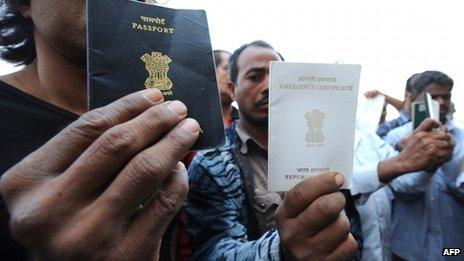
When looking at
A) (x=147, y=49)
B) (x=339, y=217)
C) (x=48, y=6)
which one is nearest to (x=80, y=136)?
(x=147, y=49)

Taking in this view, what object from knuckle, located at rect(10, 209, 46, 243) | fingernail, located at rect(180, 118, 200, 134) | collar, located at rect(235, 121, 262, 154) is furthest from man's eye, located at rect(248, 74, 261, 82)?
knuckle, located at rect(10, 209, 46, 243)

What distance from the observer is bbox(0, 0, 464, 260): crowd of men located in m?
0.47

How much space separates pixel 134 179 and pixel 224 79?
2.55m

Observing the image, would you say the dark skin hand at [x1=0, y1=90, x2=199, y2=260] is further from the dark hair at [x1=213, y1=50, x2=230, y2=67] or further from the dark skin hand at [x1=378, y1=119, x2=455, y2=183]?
the dark hair at [x1=213, y1=50, x2=230, y2=67]

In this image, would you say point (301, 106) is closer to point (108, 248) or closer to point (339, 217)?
point (339, 217)

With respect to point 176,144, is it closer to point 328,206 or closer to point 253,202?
point 328,206

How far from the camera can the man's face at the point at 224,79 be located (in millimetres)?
2828

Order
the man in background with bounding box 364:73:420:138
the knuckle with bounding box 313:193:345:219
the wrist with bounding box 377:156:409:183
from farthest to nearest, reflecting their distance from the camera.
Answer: the man in background with bounding box 364:73:420:138 → the wrist with bounding box 377:156:409:183 → the knuckle with bounding box 313:193:345:219

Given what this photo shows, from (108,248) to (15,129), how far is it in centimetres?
41

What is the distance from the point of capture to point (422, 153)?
2.03 metres

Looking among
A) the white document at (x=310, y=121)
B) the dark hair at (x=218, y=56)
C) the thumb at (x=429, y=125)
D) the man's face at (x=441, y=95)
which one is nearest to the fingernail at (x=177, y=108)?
the white document at (x=310, y=121)

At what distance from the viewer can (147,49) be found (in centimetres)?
65

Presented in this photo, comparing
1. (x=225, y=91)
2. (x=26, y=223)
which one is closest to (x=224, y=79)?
(x=225, y=91)

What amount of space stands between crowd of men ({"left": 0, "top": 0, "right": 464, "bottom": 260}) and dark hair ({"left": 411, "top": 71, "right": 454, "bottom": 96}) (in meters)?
1.33
